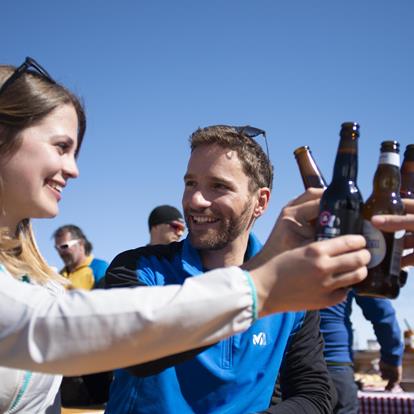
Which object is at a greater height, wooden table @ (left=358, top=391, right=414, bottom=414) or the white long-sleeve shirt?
the white long-sleeve shirt

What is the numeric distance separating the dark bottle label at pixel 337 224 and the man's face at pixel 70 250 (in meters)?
5.79

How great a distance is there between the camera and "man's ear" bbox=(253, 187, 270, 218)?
306cm

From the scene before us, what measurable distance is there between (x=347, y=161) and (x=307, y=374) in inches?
46.0

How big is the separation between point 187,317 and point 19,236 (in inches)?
46.2

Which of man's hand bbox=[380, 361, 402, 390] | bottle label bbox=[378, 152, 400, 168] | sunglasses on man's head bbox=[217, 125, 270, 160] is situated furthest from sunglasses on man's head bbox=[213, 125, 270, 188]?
man's hand bbox=[380, 361, 402, 390]

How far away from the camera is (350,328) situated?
4.81m

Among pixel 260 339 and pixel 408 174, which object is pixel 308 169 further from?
pixel 260 339

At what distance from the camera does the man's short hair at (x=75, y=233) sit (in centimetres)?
718

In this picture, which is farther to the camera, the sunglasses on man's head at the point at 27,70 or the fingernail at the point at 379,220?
the sunglasses on man's head at the point at 27,70

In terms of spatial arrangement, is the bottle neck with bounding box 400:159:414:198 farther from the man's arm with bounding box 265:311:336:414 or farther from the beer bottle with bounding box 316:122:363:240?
the man's arm with bounding box 265:311:336:414

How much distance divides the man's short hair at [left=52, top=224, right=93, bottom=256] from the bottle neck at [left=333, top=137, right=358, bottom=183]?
5.79 metres

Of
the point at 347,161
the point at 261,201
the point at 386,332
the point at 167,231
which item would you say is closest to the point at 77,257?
the point at 167,231

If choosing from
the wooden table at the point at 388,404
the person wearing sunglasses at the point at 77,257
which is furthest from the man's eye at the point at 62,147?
the person wearing sunglasses at the point at 77,257

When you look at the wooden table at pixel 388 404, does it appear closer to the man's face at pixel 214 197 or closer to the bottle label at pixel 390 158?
the man's face at pixel 214 197
